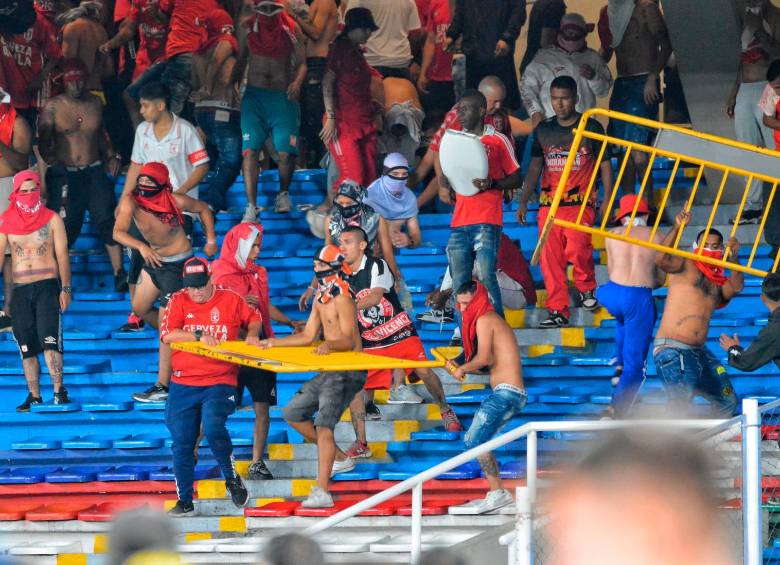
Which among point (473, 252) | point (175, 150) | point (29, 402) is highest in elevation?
point (175, 150)

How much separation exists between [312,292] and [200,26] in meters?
3.14

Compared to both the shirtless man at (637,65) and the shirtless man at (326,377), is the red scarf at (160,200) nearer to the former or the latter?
the shirtless man at (326,377)

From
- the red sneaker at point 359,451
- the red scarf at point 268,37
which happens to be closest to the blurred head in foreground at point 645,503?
the red sneaker at point 359,451

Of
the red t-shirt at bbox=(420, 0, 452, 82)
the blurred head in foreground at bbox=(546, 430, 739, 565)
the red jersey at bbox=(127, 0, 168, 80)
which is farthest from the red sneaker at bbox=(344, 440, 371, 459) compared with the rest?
the blurred head in foreground at bbox=(546, 430, 739, 565)

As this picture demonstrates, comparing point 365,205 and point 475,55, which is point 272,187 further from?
point 365,205

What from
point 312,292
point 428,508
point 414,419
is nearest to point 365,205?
point 312,292

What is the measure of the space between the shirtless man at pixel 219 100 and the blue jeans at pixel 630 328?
161 inches

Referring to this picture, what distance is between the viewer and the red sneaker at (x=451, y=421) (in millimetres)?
10086

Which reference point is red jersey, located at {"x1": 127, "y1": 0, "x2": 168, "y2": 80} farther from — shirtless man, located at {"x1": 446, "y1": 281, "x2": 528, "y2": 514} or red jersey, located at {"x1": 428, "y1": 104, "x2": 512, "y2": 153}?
shirtless man, located at {"x1": 446, "y1": 281, "x2": 528, "y2": 514}

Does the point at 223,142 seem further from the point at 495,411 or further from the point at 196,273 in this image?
the point at 495,411

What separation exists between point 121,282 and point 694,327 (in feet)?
17.1

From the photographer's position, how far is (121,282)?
12398mm

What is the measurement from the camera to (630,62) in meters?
12.3

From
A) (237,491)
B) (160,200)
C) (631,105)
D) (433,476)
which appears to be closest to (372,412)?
(237,491)
